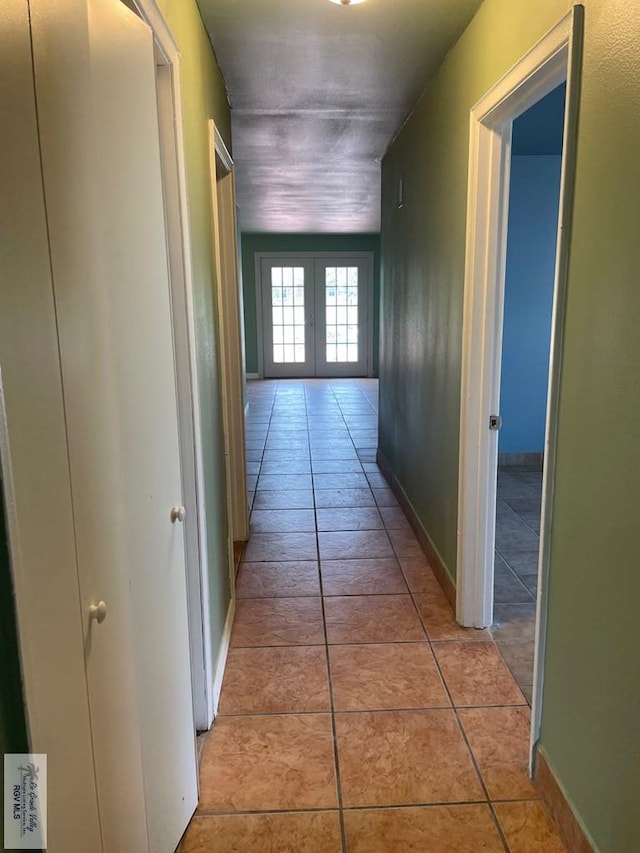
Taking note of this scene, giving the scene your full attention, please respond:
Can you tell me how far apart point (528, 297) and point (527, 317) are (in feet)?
0.50

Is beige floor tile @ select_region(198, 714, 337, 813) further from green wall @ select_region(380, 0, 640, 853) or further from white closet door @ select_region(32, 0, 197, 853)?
green wall @ select_region(380, 0, 640, 853)

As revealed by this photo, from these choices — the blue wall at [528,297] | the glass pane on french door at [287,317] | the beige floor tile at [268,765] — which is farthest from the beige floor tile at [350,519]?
the glass pane on french door at [287,317]

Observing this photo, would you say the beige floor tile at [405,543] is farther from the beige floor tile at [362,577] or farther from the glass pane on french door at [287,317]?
the glass pane on french door at [287,317]

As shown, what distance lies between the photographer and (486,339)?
95.5 inches

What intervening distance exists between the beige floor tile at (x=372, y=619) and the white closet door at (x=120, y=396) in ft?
3.56

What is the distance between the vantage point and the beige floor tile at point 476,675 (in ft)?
7.25

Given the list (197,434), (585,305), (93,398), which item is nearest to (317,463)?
(197,434)

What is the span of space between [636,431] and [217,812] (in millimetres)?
1501

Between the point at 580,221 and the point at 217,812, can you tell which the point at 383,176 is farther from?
the point at 217,812

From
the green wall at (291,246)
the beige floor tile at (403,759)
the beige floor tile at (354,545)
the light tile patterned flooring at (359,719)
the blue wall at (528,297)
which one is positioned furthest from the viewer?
the green wall at (291,246)

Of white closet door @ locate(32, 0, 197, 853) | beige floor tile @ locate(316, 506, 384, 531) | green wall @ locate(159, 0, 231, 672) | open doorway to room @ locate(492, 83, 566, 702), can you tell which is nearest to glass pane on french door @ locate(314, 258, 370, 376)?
open doorway to room @ locate(492, 83, 566, 702)

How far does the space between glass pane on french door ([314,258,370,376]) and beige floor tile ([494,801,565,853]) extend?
935 cm

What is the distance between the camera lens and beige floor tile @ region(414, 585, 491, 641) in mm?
2617

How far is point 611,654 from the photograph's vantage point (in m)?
1.37
